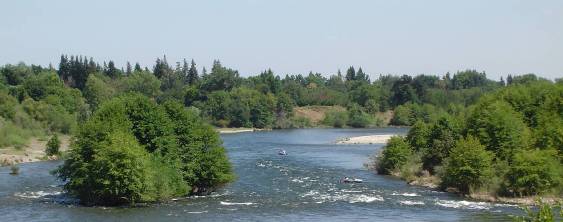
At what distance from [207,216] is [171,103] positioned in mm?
16930

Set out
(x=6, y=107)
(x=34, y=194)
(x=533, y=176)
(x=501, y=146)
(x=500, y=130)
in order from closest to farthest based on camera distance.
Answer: (x=533, y=176) → (x=34, y=194) → (x=501, y=146) → (x=500, y=130) → (x=6, y=107)

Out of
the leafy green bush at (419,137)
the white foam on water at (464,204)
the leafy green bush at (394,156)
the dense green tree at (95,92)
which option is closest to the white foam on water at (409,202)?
the white foam on water at (464,204)

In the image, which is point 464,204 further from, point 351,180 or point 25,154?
point 25,154

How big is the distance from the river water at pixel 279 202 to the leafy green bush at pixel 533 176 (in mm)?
4511

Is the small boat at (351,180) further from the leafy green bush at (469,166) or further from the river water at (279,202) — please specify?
the leafy green bush at (469,166)

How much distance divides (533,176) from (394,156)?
2623cm

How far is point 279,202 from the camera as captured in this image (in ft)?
220

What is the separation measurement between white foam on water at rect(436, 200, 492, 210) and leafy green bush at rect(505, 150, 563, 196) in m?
4.45

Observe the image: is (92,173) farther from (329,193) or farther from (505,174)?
(505,174)

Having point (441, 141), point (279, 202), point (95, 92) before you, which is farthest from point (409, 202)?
point (95, 92)

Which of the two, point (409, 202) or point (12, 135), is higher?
point (12, 135)

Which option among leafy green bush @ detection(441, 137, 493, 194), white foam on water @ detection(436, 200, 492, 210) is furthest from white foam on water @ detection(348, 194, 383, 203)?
leafy green bush @ detection(441, 137, 493, 194)

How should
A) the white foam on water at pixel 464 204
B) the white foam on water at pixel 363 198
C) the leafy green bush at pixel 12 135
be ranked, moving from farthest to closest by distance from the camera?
1. the leafy green bush at pixel 12 135
2. the white foam on water at pixel 363 198
3. the white foam on water at pixel 464 204

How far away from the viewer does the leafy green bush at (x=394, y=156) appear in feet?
300
